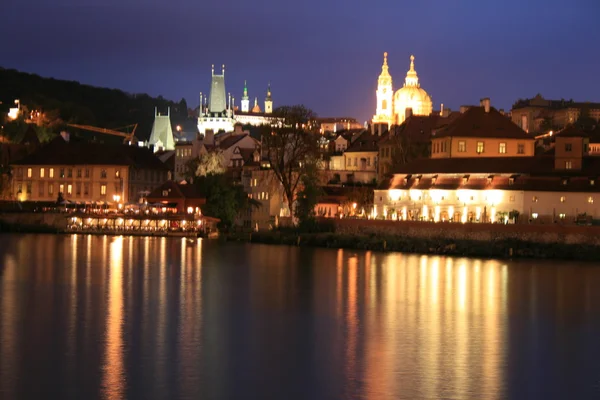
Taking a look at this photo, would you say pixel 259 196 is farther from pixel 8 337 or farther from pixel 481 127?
pixel 8 337

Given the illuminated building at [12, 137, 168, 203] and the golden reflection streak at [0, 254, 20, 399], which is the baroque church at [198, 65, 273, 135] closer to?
the illuminated building at [12, 137, 168, 203]

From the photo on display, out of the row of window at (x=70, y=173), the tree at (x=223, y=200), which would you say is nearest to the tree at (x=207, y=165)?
the tree at (x=223, y=200)

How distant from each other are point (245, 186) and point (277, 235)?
14.5 metres

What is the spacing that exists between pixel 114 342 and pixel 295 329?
561cm

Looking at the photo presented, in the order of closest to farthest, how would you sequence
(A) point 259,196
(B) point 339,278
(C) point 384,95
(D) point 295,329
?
(D) point 295,329 → (B) point 339,278 → (A) point 259,196 → (C) point 384,95

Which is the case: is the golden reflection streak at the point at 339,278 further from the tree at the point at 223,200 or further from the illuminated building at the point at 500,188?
the tree at the point at 223,200

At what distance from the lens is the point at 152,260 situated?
50688 mm

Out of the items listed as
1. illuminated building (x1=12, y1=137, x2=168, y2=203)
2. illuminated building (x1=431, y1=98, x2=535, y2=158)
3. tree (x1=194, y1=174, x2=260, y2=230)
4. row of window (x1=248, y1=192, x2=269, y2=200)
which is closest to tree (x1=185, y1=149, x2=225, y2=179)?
tree (x1=194, y1=174, x2=260, y2=230)

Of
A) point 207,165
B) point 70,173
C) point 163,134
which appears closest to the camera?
point 207,165

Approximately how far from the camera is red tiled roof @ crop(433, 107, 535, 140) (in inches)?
2808

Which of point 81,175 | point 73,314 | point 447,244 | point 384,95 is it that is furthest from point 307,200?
point 384,95

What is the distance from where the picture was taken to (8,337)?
90.2 ft

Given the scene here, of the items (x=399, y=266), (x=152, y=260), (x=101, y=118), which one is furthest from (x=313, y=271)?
(x=101, y=118)

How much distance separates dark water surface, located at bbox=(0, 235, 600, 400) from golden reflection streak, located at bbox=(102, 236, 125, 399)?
0.07m
